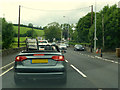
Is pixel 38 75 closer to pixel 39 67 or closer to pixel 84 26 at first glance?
pixel 39 67

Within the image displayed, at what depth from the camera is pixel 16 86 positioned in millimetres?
6215

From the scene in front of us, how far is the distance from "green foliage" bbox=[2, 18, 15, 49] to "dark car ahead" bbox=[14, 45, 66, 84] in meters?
21.5

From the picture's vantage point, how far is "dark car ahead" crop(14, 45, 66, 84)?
558 cm

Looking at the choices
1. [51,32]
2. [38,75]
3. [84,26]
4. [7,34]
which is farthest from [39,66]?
[51,32]

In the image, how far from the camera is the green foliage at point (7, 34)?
26.6 meters

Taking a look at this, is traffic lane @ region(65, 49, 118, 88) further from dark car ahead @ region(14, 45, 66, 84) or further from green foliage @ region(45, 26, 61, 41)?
green foliage @ region(45, 26, 61, 41)

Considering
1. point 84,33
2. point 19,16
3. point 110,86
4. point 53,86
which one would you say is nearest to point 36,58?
point 53,86

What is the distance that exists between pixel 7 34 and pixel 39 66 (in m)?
22.5

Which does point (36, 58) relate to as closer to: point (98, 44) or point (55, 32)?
point (98, 44)

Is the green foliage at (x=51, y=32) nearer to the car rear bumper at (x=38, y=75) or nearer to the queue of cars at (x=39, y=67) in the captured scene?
the queue of cars at (x=39, y=67)

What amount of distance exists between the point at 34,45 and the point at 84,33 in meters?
34.8

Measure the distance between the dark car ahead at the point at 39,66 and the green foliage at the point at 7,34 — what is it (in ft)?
70.5

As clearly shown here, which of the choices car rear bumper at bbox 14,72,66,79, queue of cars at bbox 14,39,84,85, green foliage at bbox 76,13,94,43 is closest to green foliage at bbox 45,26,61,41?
green foliage at bbox 76,13,94,43

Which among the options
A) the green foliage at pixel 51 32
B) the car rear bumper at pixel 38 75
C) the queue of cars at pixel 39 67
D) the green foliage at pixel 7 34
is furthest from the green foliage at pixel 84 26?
the car rear bumper at pixel 38 75
